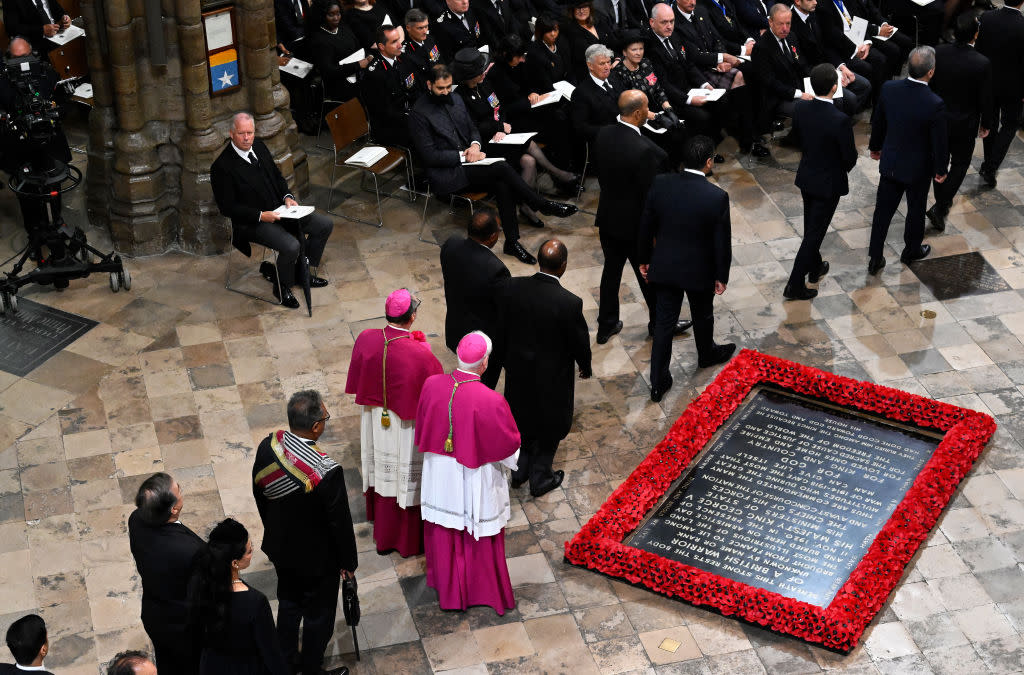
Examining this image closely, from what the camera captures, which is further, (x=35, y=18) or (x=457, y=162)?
(x=35, y=18)

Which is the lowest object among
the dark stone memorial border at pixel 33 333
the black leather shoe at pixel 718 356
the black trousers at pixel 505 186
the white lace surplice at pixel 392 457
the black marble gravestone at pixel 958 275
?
the dark stone memorial border at pixel 33 333

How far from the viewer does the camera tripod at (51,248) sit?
9.92 m

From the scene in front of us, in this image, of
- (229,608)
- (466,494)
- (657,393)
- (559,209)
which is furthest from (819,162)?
(229,608)

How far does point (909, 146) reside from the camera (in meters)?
10.2

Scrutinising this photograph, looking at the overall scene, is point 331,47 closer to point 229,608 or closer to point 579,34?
point 579,34

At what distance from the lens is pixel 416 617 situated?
24.7 feet

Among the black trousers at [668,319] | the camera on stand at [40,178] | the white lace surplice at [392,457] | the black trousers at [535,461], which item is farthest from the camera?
the camera on stand at [40,178]

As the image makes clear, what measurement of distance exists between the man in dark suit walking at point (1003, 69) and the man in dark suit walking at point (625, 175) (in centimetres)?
395

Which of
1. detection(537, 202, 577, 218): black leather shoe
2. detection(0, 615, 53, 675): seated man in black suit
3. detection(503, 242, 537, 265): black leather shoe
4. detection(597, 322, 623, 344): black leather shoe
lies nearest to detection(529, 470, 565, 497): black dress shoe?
detection(597, 322, 623, 344): black leather shoe

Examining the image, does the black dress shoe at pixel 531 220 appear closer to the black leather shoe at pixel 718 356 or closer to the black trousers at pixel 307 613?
the black leather shoe at pixel 718 356

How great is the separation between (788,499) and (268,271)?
14.4 feet

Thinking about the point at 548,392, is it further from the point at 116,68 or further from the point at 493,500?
the point at 116,68

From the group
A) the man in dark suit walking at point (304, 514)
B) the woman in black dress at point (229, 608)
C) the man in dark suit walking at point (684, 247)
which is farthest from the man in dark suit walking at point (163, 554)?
the man in dark suit walking at point (684, 247)

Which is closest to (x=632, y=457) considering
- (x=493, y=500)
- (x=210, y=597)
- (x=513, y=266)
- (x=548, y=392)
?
(x=548, y=392)
